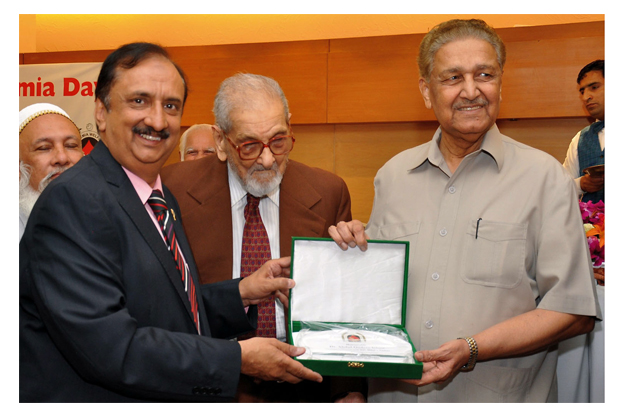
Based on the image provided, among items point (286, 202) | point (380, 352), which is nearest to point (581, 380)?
point (380, 352)

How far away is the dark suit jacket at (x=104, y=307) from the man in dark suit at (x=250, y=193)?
0.60 metres

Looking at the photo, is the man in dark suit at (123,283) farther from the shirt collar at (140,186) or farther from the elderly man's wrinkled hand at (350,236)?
the elderly man's wrinkled hand at (350,236)

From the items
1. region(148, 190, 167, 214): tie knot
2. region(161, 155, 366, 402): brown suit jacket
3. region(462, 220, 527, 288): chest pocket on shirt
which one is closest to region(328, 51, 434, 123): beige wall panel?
region(161, 155, 366, 402): brown suit jacket

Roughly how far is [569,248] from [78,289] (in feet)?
4.91

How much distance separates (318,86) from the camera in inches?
229

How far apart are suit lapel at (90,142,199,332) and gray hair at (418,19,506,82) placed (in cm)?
115

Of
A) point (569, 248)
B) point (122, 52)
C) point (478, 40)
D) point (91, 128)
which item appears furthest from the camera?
point (91, 128)

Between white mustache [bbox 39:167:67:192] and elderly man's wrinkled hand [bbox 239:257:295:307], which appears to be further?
white mustache [bbox 39:167:67:192]

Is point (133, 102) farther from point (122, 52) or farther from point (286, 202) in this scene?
point (286, 202)

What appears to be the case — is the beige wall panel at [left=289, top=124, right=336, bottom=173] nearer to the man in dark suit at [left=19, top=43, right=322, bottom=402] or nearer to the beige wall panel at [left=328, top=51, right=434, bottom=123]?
the beige wall panel at [left=328, top=51, right=434, bottom=123]

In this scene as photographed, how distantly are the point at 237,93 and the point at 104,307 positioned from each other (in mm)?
1180

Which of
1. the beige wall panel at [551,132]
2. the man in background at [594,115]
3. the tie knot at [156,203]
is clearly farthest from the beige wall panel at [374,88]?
the tie knot at [156,203]

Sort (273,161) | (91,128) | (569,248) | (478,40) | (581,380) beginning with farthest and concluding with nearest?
(91,128) → (581,380) → (273,161) → (478,40) → (569,248)

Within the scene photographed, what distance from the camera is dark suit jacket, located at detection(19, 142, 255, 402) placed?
51.9 inches
